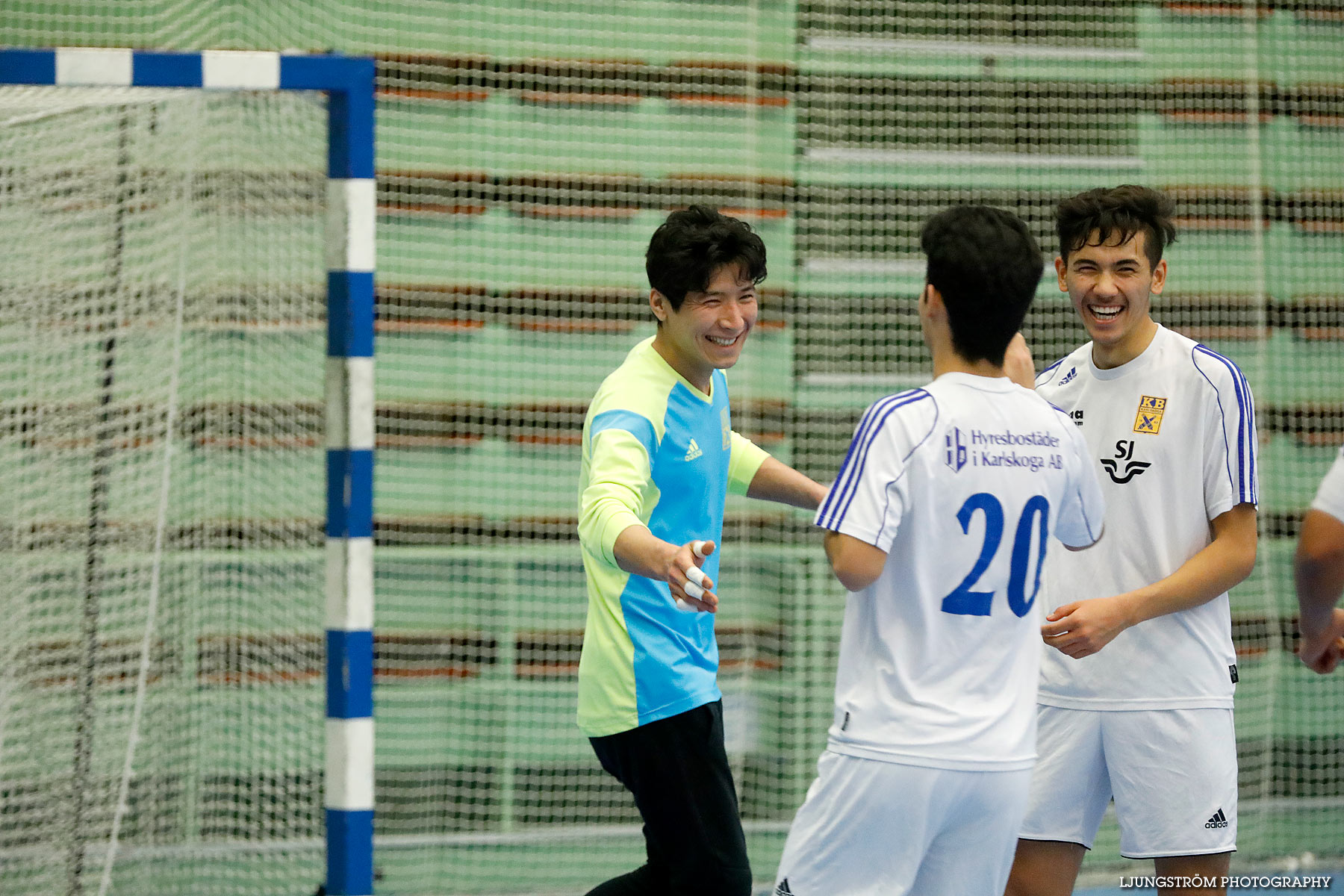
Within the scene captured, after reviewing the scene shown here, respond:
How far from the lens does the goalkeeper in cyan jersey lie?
115 inches

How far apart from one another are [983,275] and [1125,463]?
996 mm

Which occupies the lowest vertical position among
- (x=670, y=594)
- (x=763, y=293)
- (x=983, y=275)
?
(x=670, y=594)

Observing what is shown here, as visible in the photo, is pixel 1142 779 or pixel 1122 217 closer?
pixel 1142 779

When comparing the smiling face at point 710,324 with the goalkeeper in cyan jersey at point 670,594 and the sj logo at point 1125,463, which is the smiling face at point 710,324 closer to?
the goalkeeper in cyan jersey at point 670,594

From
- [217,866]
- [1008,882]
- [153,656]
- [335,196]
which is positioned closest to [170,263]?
[335,196]

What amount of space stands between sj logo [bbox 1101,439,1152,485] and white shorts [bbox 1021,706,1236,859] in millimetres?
536

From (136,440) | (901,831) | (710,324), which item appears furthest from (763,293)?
(901,831)

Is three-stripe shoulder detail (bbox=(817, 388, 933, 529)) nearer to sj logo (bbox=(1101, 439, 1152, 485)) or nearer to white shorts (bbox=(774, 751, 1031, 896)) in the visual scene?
white shorts (bbox=(774, 751, 1031, 896))

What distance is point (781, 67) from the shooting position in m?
5.47

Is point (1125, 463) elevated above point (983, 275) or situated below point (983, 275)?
below

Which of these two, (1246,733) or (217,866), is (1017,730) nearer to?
(217,866)

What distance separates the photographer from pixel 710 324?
301cm

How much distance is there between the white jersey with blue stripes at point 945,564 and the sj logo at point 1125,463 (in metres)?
0.80

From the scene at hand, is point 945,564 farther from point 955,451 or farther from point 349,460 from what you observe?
point 349,460
